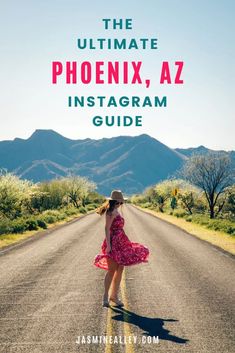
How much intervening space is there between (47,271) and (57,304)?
4203 millimetres

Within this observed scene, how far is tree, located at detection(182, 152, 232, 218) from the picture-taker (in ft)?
155

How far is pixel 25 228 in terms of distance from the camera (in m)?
28.4

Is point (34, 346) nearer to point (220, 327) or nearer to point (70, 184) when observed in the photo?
point (220, 327)

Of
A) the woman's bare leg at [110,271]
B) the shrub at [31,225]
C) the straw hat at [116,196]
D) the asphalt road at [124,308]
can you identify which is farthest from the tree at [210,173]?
the straw hat at [116,196]

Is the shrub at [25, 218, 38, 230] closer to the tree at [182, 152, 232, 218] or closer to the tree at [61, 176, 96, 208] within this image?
the tree at [182, 152, 232, 218]

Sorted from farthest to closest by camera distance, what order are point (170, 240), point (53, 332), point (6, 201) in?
point (6, 201) < point (170, 240) < point (53, 332)

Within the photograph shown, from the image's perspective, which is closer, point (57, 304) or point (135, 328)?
point (135, 328)

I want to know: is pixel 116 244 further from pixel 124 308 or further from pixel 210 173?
pixel 210 173

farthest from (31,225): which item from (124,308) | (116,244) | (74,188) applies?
(74,188)

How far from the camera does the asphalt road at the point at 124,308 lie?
662cm

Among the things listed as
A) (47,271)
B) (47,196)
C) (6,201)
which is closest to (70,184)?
(47,196)

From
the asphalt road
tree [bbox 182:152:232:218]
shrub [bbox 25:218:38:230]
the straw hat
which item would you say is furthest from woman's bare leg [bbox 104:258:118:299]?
tree [bbox 182:152:232:218]

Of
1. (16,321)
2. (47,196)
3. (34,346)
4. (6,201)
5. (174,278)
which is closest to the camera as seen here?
(34,346)

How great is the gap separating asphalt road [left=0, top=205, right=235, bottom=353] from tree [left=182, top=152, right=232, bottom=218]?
32.1 meters
